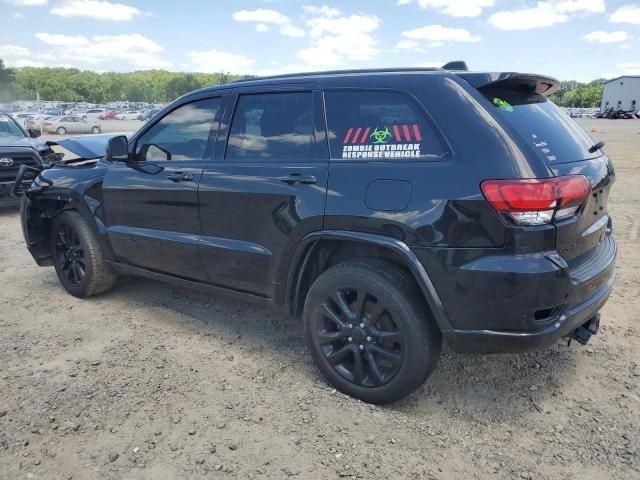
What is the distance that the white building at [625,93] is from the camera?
290ft

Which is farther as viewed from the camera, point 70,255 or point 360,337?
point 70,255

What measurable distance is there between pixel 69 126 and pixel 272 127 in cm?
3502

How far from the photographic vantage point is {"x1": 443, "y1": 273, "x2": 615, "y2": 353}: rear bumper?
8.07 ft

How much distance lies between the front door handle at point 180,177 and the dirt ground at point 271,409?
45.8 inches

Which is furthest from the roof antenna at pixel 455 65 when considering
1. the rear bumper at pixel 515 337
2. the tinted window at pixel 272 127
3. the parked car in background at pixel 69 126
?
the parked car in background at pixel 69 126

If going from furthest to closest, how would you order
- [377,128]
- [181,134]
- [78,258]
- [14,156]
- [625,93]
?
1. [625,93]
2. [14,156]
3. [78,258]
4. [181,134]
5. [377,128]

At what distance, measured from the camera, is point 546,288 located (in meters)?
2.39

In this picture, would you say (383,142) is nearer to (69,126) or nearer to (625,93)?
(69,126)

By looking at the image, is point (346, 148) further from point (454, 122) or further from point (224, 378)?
point (224, 378)

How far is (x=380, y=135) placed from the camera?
2.77m

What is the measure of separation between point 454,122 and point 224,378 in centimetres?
204

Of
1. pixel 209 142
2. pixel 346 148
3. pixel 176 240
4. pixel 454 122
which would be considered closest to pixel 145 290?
pixel 176 240

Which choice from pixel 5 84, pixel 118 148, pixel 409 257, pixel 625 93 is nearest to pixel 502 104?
pixel 409 257

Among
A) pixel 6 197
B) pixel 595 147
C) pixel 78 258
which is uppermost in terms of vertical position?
pixel 595 147
